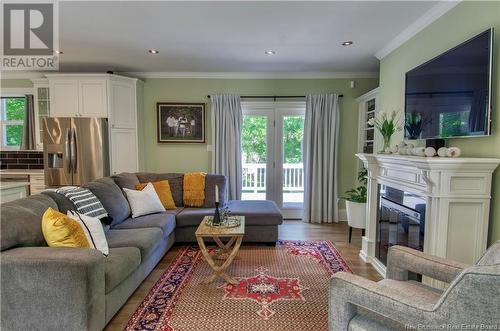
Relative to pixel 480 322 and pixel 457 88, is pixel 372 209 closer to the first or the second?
pixel 457 88

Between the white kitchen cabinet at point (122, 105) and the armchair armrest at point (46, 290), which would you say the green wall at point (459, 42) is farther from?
the white kitchen cabinet at point (122, 105)

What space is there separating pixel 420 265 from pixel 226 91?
403cm

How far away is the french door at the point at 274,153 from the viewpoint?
4.94 m

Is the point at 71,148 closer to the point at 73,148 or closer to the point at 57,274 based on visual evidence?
the point at 73,148

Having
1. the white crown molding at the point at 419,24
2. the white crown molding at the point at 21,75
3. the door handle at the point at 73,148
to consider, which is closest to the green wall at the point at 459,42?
the white crown molding at the point at 419,24

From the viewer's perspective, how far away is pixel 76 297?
5.62ft

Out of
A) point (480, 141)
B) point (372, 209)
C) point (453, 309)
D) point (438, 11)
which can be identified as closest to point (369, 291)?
point (453, 309)

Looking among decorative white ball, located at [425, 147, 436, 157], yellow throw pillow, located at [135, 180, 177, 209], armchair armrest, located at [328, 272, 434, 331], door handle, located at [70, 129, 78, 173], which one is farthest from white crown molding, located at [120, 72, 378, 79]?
armchair armrest, located at [328, 272, 434, 331]

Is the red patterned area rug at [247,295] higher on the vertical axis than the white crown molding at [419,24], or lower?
lower

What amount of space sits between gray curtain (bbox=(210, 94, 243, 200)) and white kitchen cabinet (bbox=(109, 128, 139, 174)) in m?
1.33

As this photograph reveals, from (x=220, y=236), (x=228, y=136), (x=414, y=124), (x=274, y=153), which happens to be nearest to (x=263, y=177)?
(x=274, y=153)

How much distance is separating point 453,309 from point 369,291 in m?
0.32

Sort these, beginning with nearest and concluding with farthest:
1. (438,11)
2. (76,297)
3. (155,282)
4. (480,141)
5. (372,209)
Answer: (76,297)
(480,141)
(438,11)
(155,282)
(372,209)

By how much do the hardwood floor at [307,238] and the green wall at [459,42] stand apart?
137 cm
